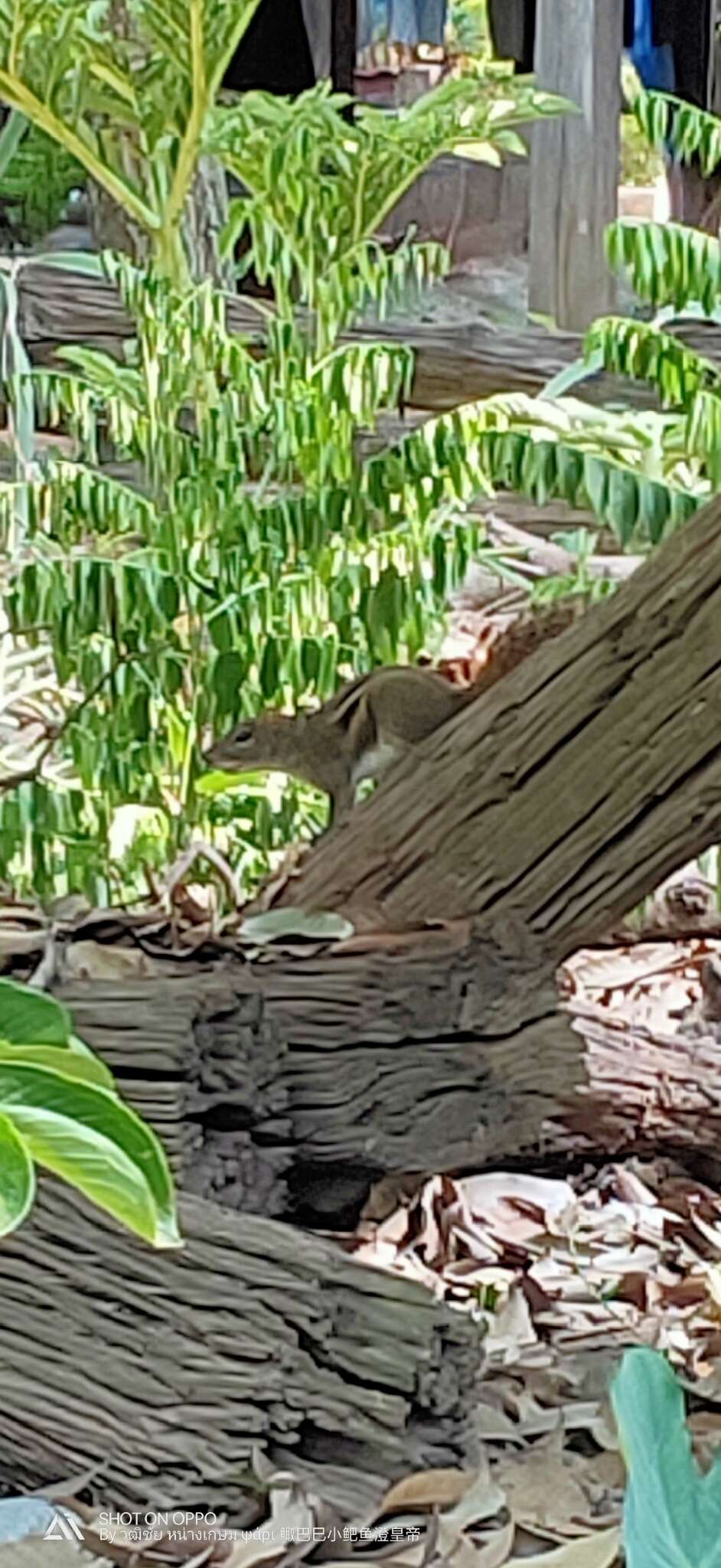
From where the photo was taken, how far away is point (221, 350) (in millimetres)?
1923

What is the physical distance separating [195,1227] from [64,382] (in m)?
0.97

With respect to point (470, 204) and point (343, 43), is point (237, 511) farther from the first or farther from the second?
point (343, 43)

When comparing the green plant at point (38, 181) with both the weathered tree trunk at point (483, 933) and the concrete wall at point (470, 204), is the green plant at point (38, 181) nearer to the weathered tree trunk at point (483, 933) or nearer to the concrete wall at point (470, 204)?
the concrete wall at point (470, 204)

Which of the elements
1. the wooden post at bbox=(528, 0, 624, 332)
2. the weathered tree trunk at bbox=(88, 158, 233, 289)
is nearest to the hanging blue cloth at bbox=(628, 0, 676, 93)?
the wooden post at bbox=(528, 0, 624, 332)

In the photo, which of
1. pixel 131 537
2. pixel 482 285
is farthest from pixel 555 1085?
pixel 482 285

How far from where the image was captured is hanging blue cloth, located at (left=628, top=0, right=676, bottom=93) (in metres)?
5.14

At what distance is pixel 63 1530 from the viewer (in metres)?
1.09

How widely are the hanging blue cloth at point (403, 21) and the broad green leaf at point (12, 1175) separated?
5854 millimetres

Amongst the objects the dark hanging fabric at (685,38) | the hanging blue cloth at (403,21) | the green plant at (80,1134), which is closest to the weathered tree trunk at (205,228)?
the green plant at (80,1134)

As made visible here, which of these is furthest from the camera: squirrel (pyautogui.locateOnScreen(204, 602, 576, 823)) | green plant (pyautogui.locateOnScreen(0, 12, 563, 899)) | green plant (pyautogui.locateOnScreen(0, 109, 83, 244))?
green plant (pyautogui.locateOnScreen(0, 109, 83, 244))

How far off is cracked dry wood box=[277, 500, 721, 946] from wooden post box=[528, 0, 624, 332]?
6.21 ft

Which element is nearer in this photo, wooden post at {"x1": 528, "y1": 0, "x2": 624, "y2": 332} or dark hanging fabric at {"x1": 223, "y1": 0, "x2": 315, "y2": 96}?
wooden post at {"x1": 528, "y1": 0, "x2": 624, "y2": 332}

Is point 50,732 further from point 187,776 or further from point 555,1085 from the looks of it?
point 555,1085

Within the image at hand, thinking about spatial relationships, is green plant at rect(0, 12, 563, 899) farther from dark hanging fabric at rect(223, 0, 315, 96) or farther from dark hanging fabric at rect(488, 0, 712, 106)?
dark hanging fabric at rect(223, 0, 315, 96)
